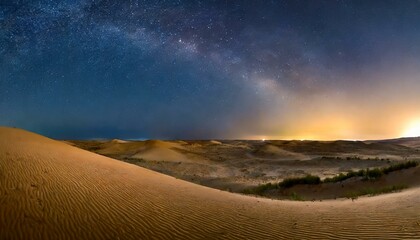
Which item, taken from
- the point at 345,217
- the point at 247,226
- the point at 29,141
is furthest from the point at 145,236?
the point at 29,141

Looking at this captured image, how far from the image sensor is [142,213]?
7430mm

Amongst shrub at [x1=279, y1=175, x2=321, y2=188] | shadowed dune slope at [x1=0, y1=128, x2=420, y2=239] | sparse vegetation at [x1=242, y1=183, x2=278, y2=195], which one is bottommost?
sparse vegetation at [x1=242, y1=183, x2=278, y2=195]

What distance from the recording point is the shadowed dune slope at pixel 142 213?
6203 mm

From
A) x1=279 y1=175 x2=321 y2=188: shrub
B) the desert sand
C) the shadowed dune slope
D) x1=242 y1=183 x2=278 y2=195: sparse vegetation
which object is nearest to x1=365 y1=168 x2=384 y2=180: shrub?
the desert sand

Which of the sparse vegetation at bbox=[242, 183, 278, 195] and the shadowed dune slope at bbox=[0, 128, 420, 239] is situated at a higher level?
the shadowed dune slope at bbox=[0, 128, 420, 239]

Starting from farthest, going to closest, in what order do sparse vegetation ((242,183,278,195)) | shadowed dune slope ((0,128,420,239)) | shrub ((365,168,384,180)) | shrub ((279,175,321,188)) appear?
1. shrub ((279,175,321,188))
2. sparse vegetation ((242,183,278,195))
3. shrub ((365,168,384,180))
4. shadowed dune slope ((0,128,420,239))

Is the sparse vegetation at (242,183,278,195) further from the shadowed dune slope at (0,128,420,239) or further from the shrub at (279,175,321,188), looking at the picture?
the shadowed dune slope at (0,128,420,239)

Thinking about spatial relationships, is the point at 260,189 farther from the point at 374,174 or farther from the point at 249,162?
the point at 249,162

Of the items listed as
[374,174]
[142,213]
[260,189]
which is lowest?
[260,189]

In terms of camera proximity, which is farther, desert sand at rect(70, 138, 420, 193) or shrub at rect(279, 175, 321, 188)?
desert sand at rect(70, 138, 420, 193)

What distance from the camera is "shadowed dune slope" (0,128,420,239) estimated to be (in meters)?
6.20

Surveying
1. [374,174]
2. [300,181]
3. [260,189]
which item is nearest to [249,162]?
[300,181]

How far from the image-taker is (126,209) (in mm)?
7590

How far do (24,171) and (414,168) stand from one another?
18.0m
